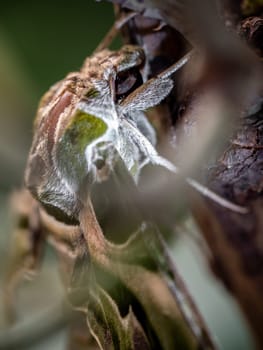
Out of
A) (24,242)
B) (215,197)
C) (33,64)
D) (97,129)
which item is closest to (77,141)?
(97,129)

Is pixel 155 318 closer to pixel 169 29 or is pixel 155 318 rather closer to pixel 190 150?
pixel 190 150

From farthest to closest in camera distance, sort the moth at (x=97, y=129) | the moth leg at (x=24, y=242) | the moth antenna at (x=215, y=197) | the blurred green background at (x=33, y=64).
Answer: the blurred green background at (x=33, y=64) → the moth leg at (x=24, y=242) → the moth at (x=97, y=129) → the moth antenna at (x=215, y=197)

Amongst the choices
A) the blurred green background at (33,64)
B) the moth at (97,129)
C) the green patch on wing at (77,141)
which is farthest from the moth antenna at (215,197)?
the blurred green background at (33,64)

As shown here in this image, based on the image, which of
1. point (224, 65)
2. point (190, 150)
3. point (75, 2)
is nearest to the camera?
point (224, 65)

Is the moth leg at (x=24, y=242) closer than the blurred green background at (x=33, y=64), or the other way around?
the moth leg at (x=24, y=242)

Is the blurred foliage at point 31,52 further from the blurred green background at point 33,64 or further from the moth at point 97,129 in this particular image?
the moth at point 97,129

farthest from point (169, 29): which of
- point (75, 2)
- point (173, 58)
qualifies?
point (75, 2)
